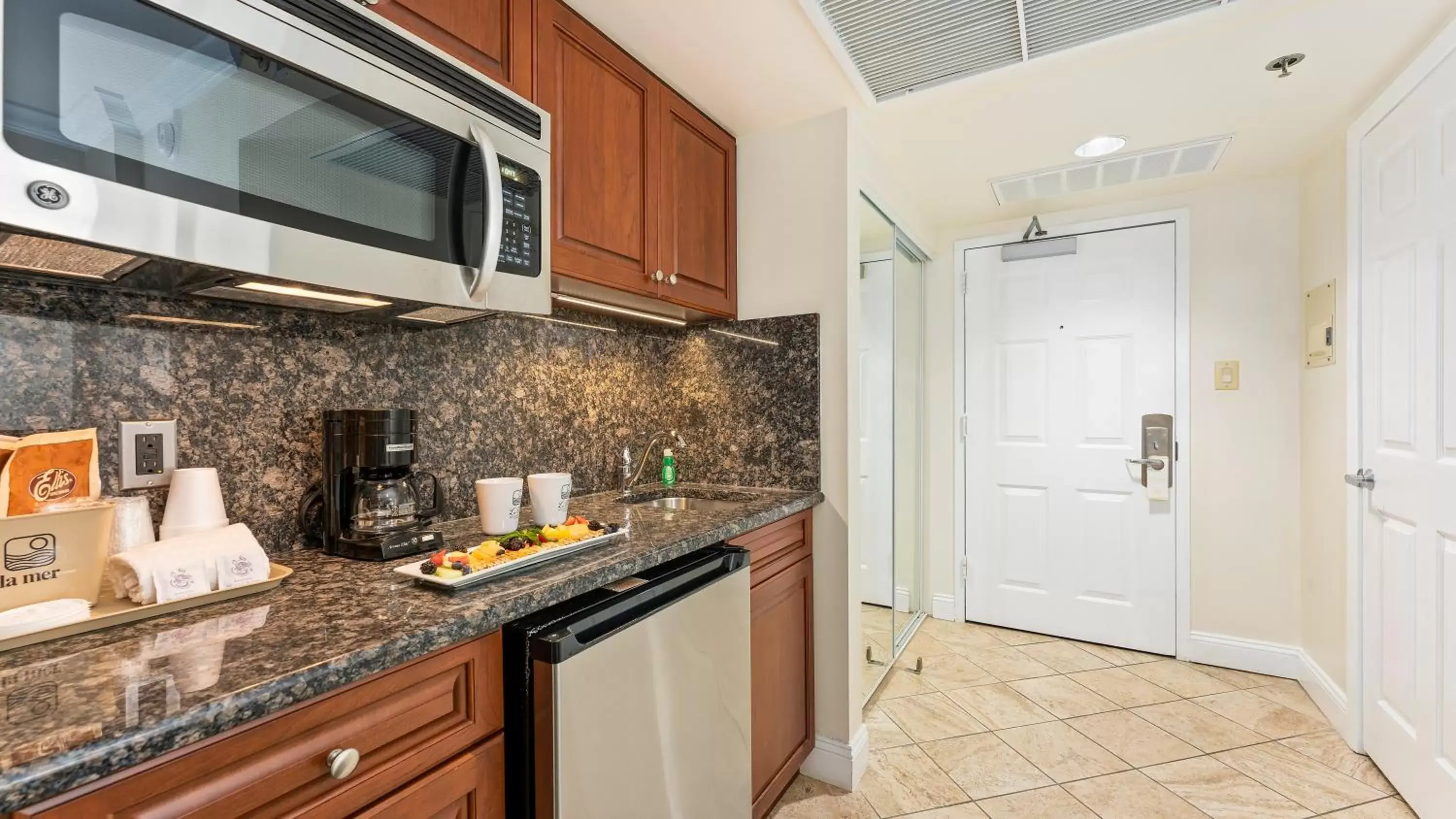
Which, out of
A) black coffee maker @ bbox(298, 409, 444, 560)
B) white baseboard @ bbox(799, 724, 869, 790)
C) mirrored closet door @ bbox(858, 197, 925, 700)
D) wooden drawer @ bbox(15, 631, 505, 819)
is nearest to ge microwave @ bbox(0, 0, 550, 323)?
black coffee maker @ bbox(298, 409, 444, 560)

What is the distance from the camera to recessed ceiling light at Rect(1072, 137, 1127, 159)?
7.45ft

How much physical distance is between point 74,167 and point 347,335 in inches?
26.0

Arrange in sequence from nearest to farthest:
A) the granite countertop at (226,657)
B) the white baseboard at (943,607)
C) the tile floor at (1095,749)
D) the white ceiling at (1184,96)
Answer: the granite countertop at (226,657)
the white ceiling at (1184,96)
the tile floor at (1095,749)
the white baseboard at (943,607)

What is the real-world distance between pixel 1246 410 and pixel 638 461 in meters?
2.72

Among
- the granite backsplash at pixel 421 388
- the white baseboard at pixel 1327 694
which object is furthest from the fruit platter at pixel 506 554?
the white baseboard at pixel 1327 694

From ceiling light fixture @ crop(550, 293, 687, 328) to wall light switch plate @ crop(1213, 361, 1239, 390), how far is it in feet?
8.06

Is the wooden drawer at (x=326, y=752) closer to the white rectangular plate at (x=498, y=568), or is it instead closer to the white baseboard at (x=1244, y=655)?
the white rectangular plate at (x=498, y=568)

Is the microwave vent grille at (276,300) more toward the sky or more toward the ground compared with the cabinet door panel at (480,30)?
more toward the ground

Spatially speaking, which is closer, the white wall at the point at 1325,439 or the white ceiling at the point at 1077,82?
the white ceiling at the point at 1077,82

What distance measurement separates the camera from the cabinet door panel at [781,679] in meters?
1.67

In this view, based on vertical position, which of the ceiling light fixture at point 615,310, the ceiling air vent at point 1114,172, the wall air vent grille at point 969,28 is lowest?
the ceiling light fixture at point 615,310

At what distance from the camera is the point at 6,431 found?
92cm

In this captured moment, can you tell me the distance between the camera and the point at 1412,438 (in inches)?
68.7

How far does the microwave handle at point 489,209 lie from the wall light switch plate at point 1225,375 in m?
3.15
